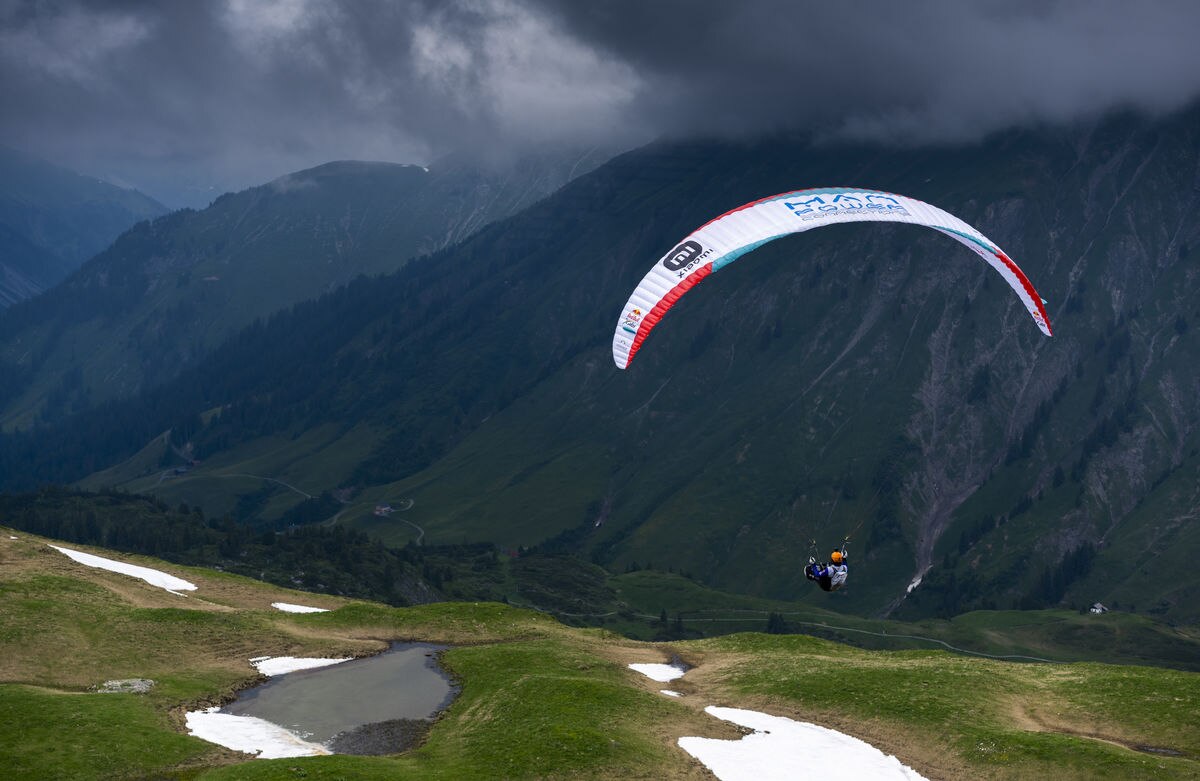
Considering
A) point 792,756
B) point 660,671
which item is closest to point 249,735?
point 792,756

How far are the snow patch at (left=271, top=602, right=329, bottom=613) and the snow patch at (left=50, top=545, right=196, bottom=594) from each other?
677cm

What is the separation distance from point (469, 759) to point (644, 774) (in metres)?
7.14

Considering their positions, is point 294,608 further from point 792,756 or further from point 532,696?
A: point 792,756

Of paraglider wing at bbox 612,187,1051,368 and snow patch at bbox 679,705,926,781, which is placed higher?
paraglider wing at bbox 612,187,1051,368

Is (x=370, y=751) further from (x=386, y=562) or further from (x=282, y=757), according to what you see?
(x=386, y=562)

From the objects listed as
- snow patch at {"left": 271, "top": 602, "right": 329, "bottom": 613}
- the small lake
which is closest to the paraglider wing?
the small lake

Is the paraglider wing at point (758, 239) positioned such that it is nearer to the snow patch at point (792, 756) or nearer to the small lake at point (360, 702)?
the snow patch at point (792, 756)

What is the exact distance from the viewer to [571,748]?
1805 inches

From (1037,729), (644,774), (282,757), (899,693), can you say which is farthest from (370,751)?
(1037,729)

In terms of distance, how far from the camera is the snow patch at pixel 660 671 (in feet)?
209

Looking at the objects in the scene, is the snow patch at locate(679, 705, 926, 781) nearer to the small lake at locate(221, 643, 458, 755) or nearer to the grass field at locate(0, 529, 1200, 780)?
Result: the grass field at locate(0, 529, 1200, 780)

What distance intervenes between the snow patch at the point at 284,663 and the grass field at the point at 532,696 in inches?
32.9

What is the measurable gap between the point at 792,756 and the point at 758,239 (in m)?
23.6

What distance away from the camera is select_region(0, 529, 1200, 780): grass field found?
45.5m
